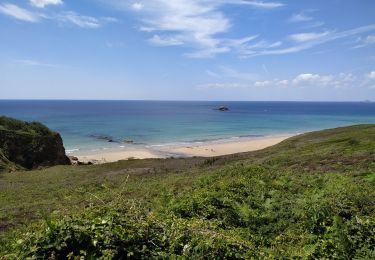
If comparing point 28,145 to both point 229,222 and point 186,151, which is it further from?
point 229,222

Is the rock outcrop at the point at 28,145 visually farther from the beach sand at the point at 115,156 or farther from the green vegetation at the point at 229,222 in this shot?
the green vegetation at the point at 229,222

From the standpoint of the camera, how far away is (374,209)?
1002 cm

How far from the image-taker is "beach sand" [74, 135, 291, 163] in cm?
5659

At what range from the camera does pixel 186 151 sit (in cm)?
6209

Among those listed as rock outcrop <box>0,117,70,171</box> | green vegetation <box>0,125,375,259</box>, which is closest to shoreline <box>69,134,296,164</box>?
rock outcrop <box>0,117,70,171</box>

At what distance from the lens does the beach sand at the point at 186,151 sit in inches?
2228

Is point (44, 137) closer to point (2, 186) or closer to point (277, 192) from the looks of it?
point (2, 186)

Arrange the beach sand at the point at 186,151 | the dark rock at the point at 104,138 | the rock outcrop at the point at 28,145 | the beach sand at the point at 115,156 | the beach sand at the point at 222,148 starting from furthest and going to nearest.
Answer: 1. the dark rock at the point at 104,138
2. the beach sand at the point at 222,148
3. the beach sand at the point at 186,151
4. the beach sand at the point at 115,156
5. the rock outcrop at the point at 28,145

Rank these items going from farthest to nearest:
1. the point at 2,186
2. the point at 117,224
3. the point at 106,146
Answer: the point at 106,146, the point at 2,186, the point at 117,224

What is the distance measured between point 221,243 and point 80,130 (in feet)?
298

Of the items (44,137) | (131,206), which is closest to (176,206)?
(131,206)

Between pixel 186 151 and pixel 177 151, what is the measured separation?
5.42 ft

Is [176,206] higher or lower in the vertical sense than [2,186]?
higher

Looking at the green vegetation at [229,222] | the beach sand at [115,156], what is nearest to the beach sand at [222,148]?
the beach sand at [115,156]
